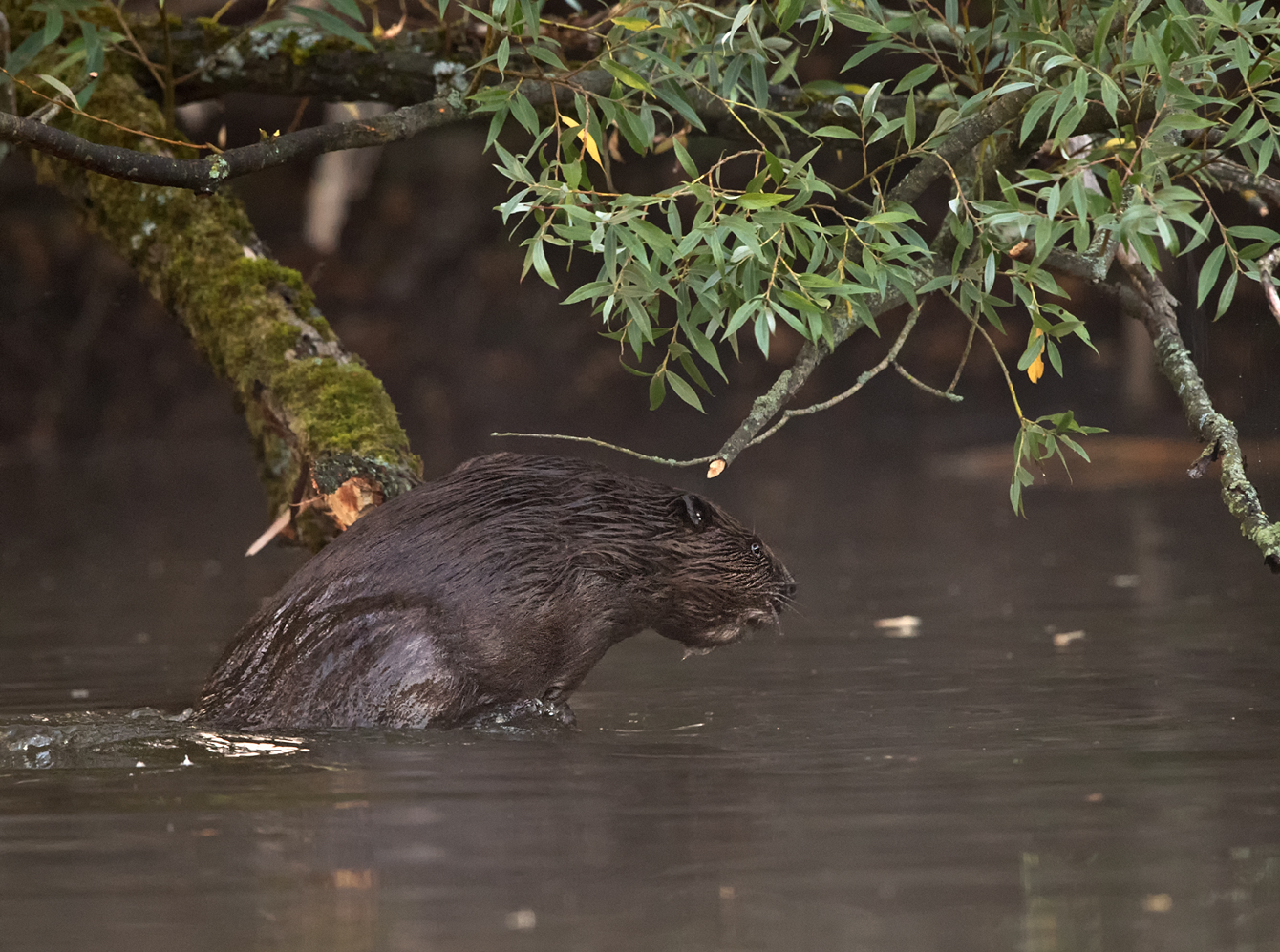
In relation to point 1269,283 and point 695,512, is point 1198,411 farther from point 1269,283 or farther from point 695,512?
point 695,512

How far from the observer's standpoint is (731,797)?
3.66 metres

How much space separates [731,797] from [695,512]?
1099 mm

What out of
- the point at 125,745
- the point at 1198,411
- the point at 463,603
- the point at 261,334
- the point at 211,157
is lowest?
the point at 125,745

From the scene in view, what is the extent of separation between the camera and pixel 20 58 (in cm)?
502

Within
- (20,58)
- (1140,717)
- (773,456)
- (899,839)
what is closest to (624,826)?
(899,839)

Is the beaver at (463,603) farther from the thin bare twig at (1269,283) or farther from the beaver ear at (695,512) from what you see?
the thin bare twig at (1269,283)

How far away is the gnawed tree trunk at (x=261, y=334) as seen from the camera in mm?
4957

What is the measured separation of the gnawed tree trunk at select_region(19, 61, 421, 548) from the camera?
16.3 ft

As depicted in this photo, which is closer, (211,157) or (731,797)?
(731,797)

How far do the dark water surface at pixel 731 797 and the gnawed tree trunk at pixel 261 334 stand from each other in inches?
31.1

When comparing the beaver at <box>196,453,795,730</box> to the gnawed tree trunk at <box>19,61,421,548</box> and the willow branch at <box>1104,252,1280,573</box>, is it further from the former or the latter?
the willow branch at <box>1104,252,1280,573</box>

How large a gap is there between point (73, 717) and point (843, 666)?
2308mm

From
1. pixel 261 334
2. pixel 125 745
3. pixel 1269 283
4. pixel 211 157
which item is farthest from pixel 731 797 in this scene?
pixel 261 334

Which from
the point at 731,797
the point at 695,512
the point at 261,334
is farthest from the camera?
the point at 261,334
